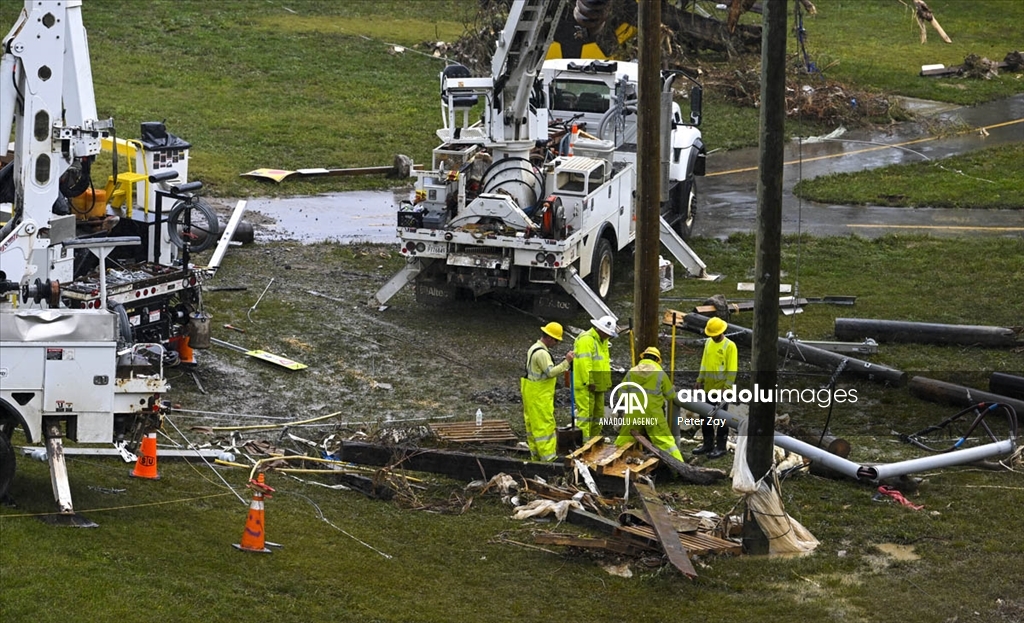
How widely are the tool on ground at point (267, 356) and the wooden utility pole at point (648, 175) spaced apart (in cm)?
494

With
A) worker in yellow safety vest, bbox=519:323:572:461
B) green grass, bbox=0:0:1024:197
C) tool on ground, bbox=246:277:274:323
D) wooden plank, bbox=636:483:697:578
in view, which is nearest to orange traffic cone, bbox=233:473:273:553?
wooden plank, bbox=636:483:697:578

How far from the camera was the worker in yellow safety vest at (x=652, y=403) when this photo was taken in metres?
14.1

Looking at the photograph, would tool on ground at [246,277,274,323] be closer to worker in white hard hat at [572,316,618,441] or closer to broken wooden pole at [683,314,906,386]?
worker in white hard hat at [572,316,618,441]

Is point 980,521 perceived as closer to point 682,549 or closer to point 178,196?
point 682,549

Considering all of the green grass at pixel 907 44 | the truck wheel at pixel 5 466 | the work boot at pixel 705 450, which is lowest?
the work boot at pixel 705 450

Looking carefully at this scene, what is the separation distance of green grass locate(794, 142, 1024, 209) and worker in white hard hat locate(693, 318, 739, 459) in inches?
466

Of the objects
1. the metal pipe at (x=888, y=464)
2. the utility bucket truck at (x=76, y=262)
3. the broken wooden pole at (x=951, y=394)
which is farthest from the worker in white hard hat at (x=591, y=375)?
the utility bucket truck at (x=76, y=262)

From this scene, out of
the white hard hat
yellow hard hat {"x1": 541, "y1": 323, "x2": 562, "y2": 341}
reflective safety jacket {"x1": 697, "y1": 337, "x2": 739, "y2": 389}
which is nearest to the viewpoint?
yellow hard hat {"x1": 541, "y1": 323, "x2": 562, "y2": 341}

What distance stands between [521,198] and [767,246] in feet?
28.9

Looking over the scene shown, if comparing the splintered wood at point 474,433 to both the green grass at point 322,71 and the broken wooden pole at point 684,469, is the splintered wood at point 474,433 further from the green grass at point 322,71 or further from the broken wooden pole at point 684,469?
the green grass at point 322,71

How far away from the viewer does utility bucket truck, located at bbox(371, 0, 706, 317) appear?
19.5 meters

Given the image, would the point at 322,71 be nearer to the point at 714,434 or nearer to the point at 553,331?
the point at 553,331

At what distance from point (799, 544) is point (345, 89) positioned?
25.9 m

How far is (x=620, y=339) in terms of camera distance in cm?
1942
